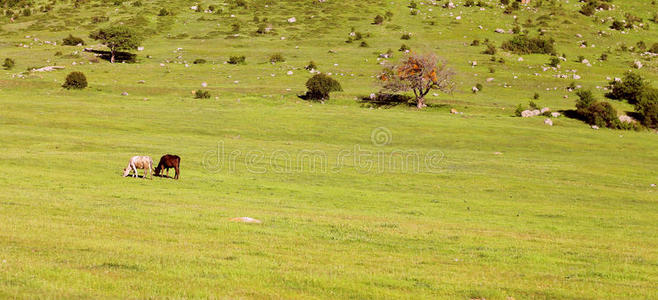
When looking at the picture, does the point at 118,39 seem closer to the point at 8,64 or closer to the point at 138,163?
the point at 8,64

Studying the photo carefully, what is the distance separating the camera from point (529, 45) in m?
121

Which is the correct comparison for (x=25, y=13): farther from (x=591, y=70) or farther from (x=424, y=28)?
(x=591, y=70)

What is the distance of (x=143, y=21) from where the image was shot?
143625mm

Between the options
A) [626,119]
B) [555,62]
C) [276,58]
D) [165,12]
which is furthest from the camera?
[165,12]

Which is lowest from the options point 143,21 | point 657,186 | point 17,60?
point 657,186

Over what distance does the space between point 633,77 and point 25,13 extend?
146 m

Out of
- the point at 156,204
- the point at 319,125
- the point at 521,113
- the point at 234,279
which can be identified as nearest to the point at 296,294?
the point at 234,279

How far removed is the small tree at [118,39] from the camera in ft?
358

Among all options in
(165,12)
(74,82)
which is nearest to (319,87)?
(74,82)

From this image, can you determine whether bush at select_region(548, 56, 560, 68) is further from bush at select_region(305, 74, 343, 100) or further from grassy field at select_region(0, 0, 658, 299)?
bush at select_region(305, 74, 343, 100)

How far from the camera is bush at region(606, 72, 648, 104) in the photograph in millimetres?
83387

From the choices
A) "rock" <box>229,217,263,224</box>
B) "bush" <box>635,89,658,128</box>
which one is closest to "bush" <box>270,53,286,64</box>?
"bush" <box>635,89,658,128</box>

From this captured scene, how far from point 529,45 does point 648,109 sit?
49.6m

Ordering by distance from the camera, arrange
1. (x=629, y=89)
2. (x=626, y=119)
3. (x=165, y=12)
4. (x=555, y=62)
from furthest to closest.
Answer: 1. (x=165, y=12)
2. (x=555, y=62)
3. (x=629, y=89)
4. (x=626, y=119)
